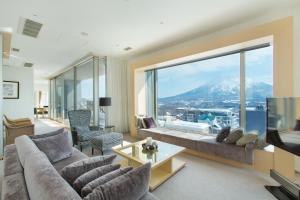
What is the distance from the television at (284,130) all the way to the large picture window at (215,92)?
1.03 meters

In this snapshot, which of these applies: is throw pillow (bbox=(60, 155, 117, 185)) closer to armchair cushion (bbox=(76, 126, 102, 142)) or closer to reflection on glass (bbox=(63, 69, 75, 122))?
armchair cushion (bbox=(76, 126, 102, 142))

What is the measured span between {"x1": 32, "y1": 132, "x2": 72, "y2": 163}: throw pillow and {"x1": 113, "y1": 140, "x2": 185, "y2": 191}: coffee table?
853mm

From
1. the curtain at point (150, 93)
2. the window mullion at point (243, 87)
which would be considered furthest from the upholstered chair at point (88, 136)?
the window mullion at point (243, 87)

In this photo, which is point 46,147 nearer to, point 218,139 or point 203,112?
point 218,139

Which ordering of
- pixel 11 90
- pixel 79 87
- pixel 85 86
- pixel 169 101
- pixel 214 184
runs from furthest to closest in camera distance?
pixel 79 87 → pixel 85 86 → pixel 11 90 → pixel 169 101 → pixel 214 184

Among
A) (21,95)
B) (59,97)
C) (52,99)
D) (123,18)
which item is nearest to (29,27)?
(123,18)

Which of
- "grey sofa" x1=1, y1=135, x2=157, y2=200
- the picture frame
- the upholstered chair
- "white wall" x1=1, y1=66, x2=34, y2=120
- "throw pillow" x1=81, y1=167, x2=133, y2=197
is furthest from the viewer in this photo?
"white wall" x1=1, y1=66, x2=34, y2=120

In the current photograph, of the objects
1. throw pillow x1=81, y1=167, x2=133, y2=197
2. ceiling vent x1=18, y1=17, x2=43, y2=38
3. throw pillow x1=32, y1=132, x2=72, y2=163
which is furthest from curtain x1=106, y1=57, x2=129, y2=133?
throw pillow x1=81, y1=167, x2=133, y2=197

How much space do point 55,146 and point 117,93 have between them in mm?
3841

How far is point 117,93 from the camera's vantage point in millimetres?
6008

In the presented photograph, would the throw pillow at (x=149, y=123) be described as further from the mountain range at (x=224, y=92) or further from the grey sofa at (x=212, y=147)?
the mountain range at (x=224, y=92)

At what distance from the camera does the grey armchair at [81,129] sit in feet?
12.2

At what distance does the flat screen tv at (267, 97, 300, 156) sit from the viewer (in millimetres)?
2021

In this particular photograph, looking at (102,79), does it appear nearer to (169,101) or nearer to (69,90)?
(169,101)
